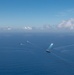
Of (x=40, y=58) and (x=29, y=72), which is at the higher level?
(x=40, y=58)

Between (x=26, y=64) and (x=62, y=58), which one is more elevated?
(x=62, y=58)

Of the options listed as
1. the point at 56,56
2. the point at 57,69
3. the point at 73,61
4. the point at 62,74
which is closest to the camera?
the point at 62,74

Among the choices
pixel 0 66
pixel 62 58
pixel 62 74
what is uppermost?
pixel 62 58

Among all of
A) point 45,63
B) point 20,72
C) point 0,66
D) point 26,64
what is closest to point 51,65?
point 45,63

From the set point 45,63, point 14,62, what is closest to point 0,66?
point 14,62

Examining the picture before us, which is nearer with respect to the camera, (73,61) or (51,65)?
(51,65)

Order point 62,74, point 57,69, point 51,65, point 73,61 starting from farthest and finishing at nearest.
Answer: point 73,61 < point 51,65 < point 57,69 < point 62,74

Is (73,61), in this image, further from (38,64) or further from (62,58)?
(38,64)

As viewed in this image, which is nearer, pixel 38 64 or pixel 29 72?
pixel 29 72

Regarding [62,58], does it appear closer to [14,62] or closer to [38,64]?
[38,64]
